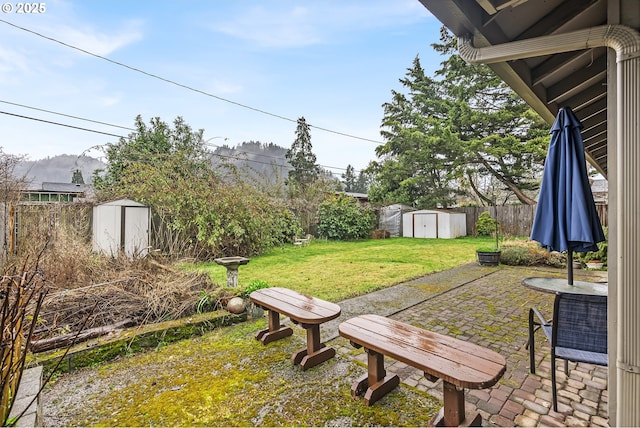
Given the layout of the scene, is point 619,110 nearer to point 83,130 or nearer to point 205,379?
point 205,379

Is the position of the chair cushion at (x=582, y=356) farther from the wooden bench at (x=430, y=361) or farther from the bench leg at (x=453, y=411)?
the bench leg at (x=453, y=411)

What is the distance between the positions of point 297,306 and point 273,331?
23.9 inches

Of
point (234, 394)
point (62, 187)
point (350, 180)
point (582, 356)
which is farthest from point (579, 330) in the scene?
point (350, 180)

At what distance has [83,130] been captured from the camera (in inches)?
416

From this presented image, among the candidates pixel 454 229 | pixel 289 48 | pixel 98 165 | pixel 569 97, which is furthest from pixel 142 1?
pixel 454 229

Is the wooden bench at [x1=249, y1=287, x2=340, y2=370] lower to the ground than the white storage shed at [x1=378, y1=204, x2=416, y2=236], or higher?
lower

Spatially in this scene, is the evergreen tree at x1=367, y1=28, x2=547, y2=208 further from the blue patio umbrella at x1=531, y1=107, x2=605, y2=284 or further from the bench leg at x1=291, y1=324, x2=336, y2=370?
the bench leg at x1=291, y1=324, x2=336, y2=370

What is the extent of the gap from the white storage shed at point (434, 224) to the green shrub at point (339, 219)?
3.29 metres

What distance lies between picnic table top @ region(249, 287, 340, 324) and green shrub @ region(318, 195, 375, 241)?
10455 mm

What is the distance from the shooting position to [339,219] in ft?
45.0

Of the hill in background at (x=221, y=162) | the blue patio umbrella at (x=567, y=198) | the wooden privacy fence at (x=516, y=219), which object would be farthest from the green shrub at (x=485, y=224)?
the blue patio umbrella at (x=567, y=198)

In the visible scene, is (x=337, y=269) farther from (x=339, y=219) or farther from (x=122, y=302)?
(x=339, y=219)

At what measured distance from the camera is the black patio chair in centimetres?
194

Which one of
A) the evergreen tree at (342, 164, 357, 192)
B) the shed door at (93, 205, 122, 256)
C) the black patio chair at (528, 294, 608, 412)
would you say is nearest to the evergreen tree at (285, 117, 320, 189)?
the evergreen tree at (342, 164, 357, 192)
